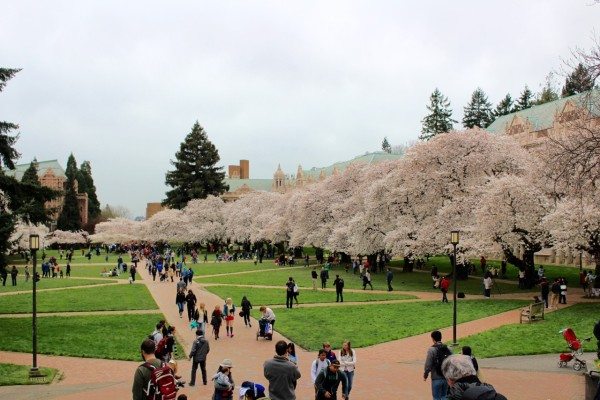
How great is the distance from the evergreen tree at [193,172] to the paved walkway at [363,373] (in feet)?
281

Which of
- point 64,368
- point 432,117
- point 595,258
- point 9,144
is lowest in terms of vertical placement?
point 64,368

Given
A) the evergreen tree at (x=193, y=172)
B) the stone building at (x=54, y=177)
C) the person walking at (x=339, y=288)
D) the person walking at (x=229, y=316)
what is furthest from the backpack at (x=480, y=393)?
the stone building at (x=54, y=177)

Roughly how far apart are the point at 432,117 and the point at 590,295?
6848 centimetres

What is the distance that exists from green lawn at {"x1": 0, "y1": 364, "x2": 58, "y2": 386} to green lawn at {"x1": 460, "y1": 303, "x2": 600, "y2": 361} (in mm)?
12554

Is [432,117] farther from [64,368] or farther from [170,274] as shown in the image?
[64,368]

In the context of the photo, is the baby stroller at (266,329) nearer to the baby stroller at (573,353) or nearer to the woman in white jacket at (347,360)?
the woman in white jacket at (347,360)

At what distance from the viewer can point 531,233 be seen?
107 feet

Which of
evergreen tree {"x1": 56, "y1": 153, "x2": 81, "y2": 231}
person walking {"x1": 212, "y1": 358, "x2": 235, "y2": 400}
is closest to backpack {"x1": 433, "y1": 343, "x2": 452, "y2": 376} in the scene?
person walking {"x1": 212, "y1": 358, "x2": 235, "y2": 400}

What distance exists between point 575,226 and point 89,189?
122 m

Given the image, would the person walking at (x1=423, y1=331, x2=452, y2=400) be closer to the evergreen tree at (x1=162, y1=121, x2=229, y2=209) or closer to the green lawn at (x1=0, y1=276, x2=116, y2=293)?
the green lawn at (x1=0, y1=276, x2=116, y2=293)

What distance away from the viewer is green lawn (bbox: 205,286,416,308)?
3143 centimetres

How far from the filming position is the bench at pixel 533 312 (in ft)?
74.3

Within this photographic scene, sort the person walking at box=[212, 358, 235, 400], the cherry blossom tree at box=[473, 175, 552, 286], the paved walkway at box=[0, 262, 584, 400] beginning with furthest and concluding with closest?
the cherry blossom tree at box=[473, 175, 552, 286] < the paved walkway at box=[0, 262, 584, 400] < the person walking at box=[212, 358, 235, 400]

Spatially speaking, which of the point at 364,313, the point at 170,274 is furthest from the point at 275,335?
the point at 170,274
